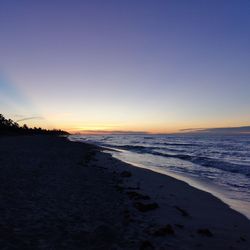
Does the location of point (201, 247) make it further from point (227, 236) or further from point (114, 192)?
point (114, 192)

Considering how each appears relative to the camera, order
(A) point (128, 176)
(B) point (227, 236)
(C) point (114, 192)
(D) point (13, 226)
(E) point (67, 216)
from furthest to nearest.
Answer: (A) point (128, 176)
(C) point (114, 192)
(E) point (67, 216)
(B) point (227, 236)
(D) point (13, 226)

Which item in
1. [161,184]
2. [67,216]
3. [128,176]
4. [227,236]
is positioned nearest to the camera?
[227,236]

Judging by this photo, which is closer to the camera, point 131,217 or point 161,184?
point 131,217

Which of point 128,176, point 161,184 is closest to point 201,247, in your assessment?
point 161,184

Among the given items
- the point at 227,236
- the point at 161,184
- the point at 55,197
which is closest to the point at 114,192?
the point at 55,197

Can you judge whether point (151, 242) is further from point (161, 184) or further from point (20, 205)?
point (161, 184)

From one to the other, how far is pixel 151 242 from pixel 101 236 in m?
1.13

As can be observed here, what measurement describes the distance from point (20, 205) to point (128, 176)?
369 inches

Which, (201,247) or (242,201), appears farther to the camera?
(242,201)

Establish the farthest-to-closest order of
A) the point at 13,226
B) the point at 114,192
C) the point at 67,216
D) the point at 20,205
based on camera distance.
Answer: the point at 114,192 < the point at 20,205 < the point at 67,216 < the point at 13,226

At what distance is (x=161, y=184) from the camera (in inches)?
640

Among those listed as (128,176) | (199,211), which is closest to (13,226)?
(199,211)

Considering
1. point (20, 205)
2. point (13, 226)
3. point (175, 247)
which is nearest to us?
point (175, 247)

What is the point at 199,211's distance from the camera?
34.8ft
